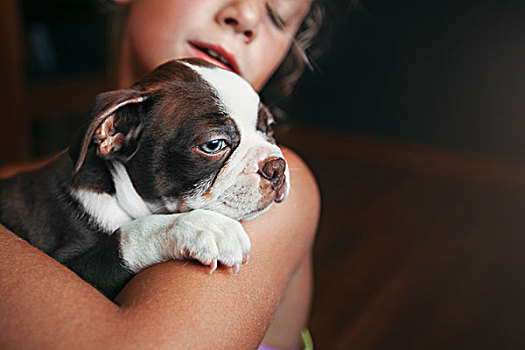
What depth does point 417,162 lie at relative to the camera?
4.77m

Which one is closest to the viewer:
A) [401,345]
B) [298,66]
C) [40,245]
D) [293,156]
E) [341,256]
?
[40,245]

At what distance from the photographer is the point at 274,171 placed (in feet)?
3.20

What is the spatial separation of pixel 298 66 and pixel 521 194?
2942mm

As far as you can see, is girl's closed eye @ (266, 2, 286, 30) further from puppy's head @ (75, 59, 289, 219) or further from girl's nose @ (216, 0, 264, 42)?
puppy's head @ (75, 59, 289, 219)

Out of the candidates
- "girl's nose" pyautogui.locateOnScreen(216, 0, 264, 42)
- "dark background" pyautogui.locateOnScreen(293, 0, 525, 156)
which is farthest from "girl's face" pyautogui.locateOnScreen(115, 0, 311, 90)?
"dark background" pyautogui.locateOnScreen(293, 0, 525, 156)

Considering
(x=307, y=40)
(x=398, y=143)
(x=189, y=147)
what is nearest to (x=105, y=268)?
(x=189, y=147)

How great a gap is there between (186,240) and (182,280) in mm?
64

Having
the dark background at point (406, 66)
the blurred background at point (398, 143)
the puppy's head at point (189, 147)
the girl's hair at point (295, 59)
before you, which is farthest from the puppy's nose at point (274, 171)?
the dark background at point (406, 66)

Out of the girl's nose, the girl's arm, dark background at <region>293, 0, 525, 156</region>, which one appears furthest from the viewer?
dark background at <region>293, 0, 525, 156</region>

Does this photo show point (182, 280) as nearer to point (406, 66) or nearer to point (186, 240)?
point (186, 240)

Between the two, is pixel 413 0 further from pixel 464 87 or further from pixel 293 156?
pixel 293 156

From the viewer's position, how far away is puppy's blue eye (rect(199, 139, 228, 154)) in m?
0.95

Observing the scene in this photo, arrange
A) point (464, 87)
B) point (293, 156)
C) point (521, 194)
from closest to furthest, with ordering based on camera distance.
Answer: point (293, 156)
point (521, 194)
point (464, 87)

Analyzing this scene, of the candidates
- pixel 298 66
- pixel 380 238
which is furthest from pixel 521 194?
pixel 298 66
